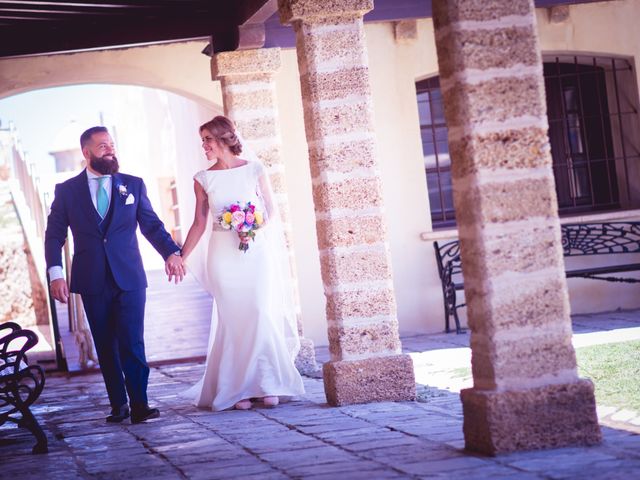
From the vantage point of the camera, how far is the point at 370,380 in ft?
23.2

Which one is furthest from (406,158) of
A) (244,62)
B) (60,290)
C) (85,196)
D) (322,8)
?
(60,290)

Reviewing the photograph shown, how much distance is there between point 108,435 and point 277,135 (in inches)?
146

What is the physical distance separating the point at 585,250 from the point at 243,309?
604 centimetres

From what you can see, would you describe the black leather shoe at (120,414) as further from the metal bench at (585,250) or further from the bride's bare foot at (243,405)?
the metal bench at (585,250)

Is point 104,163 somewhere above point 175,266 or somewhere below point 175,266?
above

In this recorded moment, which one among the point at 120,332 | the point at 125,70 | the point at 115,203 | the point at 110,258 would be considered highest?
the point at 125,70

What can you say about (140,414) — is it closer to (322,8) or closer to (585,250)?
(322,8)

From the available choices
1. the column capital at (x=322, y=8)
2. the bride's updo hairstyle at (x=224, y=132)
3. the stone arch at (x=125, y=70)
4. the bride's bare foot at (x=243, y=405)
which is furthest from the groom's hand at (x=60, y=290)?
the stone arch at (x=125, y=70)

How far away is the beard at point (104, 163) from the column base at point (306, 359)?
3.00m

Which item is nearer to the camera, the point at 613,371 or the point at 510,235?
the point at 510,235

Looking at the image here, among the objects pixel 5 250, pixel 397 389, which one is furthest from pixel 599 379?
pixel 5 250

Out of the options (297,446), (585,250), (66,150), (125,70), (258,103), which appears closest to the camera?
(297,446)

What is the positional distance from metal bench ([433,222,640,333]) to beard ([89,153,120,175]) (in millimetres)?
5604

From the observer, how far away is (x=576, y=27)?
41.4 ft
